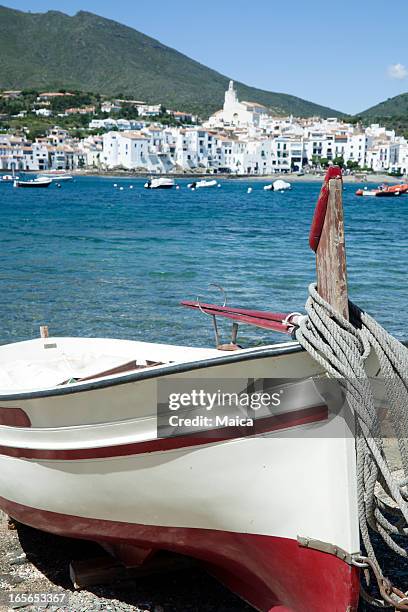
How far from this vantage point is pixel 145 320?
579 inches

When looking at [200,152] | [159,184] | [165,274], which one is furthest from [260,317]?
[200,152]

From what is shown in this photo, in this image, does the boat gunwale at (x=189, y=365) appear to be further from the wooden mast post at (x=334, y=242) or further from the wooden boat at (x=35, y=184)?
the wooden boat at (x=35, y=184)

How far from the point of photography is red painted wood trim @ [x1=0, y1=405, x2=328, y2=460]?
13.5 feet

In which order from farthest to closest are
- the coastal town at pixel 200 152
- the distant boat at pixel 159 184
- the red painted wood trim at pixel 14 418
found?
the coastal town at pixel 200 152 < the distant boat at pixel 159 184 < the red painted wood trim at pixel 14 418

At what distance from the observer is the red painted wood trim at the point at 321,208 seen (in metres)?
4.03

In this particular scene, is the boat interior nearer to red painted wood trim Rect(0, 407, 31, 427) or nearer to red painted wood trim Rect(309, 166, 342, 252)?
red painted wood trim Rect(0, 407, 31, 427)

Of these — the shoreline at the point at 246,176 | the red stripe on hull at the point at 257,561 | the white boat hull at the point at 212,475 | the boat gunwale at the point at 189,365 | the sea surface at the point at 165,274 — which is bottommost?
the sea surface at the point at 165,274

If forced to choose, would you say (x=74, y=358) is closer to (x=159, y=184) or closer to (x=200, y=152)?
(x=159, y=184)

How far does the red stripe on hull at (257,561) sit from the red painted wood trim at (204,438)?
0.60m

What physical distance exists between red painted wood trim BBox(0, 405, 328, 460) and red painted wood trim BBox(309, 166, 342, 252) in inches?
38.7

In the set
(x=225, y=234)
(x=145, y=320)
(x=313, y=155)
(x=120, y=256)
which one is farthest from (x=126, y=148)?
(x=145, y=320)

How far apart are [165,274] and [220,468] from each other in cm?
1792

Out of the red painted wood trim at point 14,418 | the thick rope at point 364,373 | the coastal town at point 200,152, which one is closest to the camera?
the thick rope at point 364,373

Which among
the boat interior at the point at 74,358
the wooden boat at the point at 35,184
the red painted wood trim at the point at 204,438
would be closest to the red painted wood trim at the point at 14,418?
the red painted wood trim at the point at 204,438
